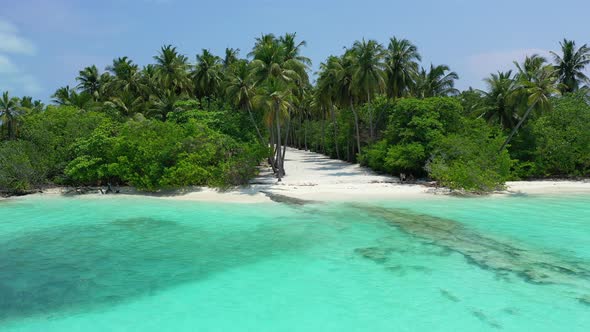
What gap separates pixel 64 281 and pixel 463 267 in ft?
38.9

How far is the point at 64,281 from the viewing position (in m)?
10.9

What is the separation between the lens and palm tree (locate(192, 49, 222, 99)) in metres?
43.4

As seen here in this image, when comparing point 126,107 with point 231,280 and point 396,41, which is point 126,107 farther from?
point 231,280

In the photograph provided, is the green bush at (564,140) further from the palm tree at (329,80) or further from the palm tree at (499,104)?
the palm tree at (329,80)

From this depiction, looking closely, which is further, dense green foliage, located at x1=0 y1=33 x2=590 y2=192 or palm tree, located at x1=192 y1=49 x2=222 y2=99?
palm tree, located at x1=192 y1=49 x2=222 y2=99

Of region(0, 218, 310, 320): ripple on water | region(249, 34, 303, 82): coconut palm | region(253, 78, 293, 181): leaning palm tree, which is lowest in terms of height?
region(0, 218, 310, 320): ripple on water

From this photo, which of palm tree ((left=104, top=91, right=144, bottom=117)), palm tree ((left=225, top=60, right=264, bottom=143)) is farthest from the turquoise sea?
palm tree ((left=104, top=91, right=144, bottom=117))

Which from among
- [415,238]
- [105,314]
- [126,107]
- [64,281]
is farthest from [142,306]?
[126,107]

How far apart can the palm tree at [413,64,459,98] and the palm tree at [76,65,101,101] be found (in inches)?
1617

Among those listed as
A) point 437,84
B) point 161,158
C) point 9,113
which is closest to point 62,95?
point 9,113

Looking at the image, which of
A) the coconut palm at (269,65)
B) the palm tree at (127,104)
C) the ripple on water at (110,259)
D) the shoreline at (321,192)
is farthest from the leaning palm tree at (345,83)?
the ripple on water at (110,259)

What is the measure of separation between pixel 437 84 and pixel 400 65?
7.02m

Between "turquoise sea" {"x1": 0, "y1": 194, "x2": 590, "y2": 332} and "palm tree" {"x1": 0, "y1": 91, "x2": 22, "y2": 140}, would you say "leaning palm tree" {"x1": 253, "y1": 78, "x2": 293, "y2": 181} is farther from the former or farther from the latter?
"palm tree" {"x1": 0, "y1": 91, "x2": 22, "y2": 140}

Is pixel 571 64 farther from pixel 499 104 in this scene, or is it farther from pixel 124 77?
pixel 124 77
